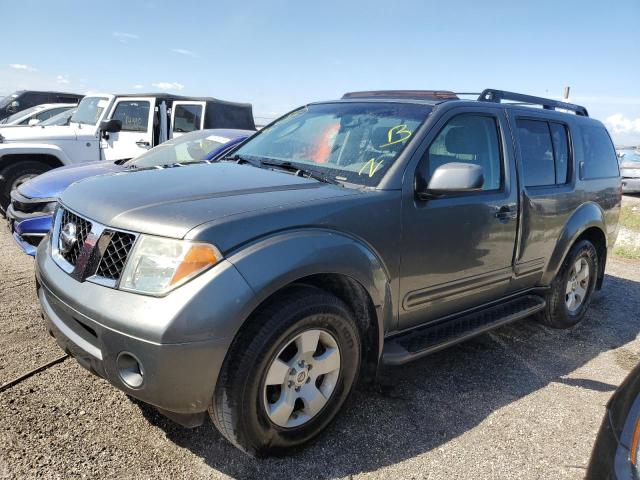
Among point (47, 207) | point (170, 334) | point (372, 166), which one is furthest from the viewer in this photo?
point (47, 207)

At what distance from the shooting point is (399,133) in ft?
9.97

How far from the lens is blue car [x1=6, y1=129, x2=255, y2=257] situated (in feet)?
15.3

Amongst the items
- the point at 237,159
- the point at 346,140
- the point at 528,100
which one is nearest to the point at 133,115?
the point at 237,159

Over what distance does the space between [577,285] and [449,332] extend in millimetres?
2112

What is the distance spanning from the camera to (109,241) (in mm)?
2242

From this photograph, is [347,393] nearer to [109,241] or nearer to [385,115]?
[109,241]

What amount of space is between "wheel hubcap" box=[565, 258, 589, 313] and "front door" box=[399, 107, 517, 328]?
1.17 metres

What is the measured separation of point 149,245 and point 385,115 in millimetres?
1808

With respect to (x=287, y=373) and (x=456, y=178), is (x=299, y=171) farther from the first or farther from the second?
(x=287, y=373)

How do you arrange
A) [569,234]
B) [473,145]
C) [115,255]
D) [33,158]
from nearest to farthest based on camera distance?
1. [115,255]
2. [473,145]
3. [569,234]
4. [33,158]

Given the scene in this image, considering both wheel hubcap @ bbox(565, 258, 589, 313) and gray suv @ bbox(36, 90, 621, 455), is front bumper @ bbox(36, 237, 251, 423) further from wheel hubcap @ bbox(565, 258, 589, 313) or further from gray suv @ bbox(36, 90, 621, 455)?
wheel hubcap @ bbox(565, 258, 589, 313)

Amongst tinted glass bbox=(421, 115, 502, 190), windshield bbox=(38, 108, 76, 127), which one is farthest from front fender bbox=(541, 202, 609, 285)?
windshield bbox=(38, 108, 76, 127)

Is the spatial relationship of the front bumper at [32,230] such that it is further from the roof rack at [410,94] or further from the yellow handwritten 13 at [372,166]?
the yellow handwritten 13 at [372,166]

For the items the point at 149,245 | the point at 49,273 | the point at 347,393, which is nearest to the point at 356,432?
the point at 347,393
